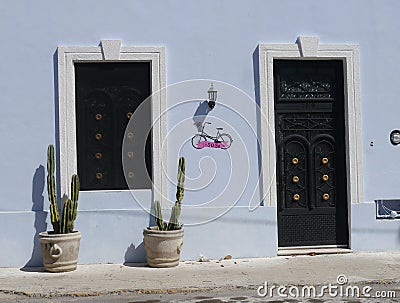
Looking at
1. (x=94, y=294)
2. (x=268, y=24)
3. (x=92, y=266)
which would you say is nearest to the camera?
(x=94, y=294)

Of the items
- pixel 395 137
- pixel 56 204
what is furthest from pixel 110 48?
pixel 395 137

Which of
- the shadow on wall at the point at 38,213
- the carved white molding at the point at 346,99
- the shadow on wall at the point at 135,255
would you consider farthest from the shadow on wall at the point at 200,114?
the shadow on wall at the point at 38,213

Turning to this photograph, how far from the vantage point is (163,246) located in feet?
33.7

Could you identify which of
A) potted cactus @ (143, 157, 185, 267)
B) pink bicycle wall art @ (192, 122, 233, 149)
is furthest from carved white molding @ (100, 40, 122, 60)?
potted cactus @ (143, 157, 185, 267)

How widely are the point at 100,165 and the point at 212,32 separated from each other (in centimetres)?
287

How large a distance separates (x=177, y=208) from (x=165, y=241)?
0.59 m

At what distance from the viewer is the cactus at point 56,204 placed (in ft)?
33.4

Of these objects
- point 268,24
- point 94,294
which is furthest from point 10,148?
point 268,24

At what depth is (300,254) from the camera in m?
11.2

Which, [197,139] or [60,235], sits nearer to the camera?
[60,235]

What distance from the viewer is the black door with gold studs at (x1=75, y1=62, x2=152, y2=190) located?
11.0 meters

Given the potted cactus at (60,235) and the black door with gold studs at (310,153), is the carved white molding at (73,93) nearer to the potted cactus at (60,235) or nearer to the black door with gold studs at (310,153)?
the potted cactus at (60,235)

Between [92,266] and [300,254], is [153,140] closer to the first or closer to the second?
[92,266]

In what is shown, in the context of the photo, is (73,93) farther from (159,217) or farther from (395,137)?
(395,137)
